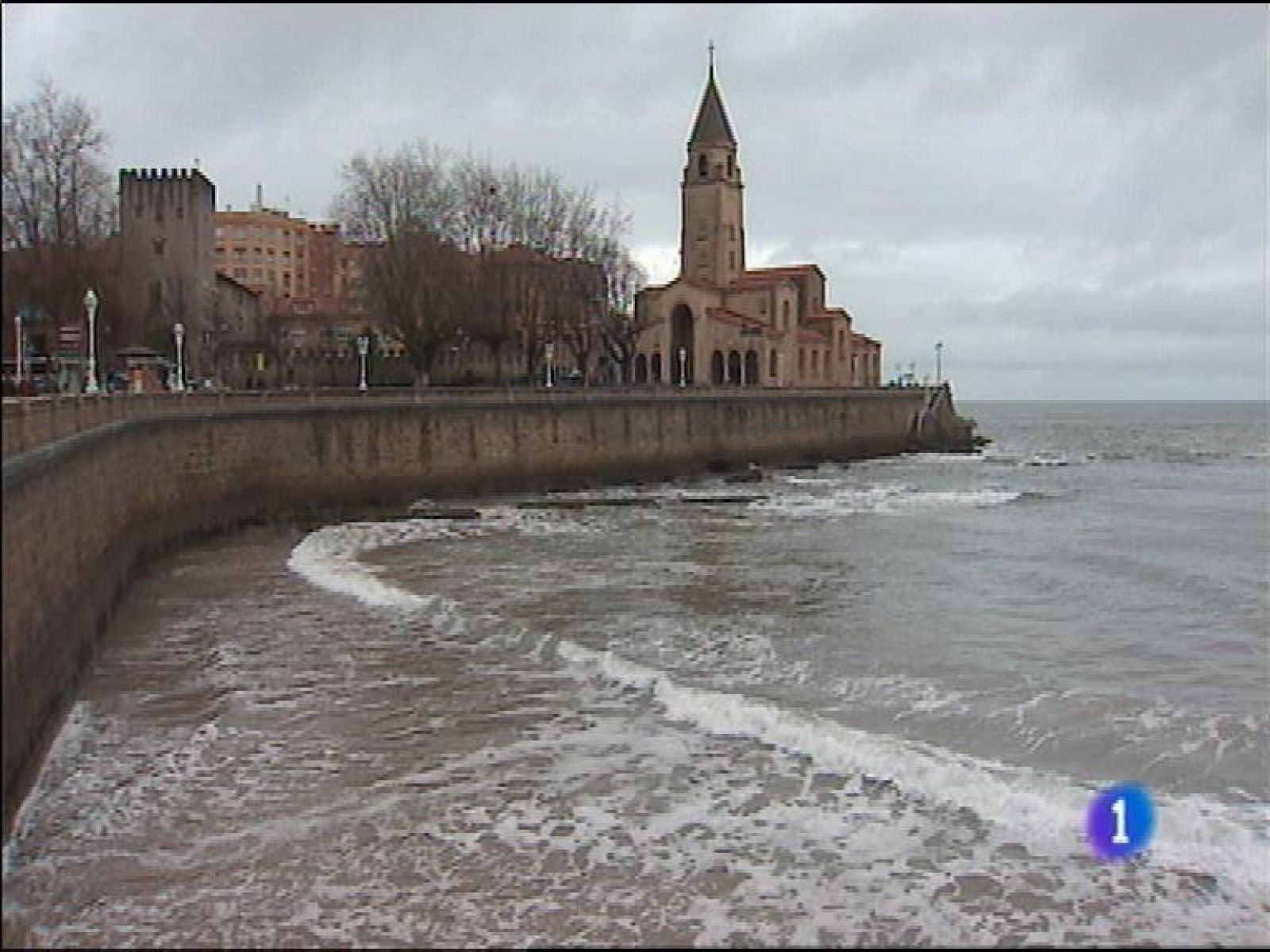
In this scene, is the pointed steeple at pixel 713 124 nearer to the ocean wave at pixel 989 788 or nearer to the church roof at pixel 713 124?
the church roof at pixel 713 124

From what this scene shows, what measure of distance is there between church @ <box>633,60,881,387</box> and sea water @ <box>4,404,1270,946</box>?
50.7 m

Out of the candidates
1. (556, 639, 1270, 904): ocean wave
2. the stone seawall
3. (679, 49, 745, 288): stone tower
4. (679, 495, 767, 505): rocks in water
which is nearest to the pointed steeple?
(679, 49, 745, 288): stone tower

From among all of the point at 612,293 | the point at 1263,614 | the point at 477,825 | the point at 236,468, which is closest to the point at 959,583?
the point at 1263,614

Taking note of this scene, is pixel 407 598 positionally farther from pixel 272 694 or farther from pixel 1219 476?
pixel 1219 476

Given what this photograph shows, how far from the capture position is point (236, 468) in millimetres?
33312

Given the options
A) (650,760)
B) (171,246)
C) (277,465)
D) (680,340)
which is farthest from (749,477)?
(650,760)

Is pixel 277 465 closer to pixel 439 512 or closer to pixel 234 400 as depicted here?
pixel 234 400

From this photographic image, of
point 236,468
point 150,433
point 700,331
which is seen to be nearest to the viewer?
point 150,433

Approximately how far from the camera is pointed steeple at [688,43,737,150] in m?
87.6

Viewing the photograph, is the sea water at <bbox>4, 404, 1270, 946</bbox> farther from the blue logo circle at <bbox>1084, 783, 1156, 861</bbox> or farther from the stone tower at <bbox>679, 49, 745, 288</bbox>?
the stone tower at <bbox>679, 49, 745, 288</bbox>

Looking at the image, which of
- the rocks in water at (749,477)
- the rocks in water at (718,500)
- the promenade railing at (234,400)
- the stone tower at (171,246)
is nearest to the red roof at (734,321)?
the promenade railing at (234,400)

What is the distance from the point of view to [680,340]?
270 ft

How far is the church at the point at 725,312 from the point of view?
8062 centimetres

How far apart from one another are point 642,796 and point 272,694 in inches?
213
